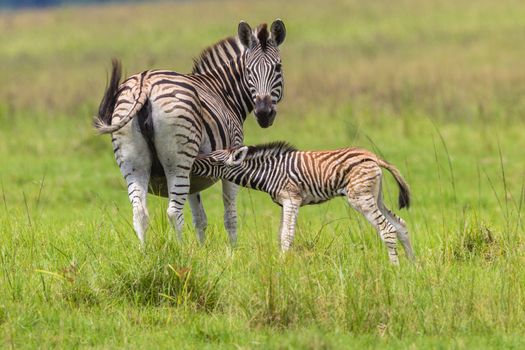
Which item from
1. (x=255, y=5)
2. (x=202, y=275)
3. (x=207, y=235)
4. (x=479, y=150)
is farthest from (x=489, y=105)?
(x=255, y=5)

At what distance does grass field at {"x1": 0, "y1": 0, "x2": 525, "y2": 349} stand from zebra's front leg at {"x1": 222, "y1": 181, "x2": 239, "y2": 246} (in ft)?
0.54

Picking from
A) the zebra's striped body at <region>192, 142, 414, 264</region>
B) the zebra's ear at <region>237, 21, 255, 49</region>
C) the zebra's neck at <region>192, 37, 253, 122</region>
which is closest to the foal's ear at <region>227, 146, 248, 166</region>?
the zebra's striped body at <region>192, 142, 414, 264</region>

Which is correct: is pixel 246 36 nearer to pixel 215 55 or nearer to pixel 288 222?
pixel 215 55

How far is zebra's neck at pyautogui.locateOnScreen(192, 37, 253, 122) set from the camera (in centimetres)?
995

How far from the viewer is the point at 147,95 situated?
8.46 meters

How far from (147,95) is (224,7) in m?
44.5

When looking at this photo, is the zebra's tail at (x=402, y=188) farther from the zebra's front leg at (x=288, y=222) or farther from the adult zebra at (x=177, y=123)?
the adult zebra at (x=177, y=123)

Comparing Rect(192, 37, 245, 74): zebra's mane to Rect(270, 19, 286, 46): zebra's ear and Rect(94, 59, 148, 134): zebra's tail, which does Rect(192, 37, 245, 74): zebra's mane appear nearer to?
Rect(270, 19, 286, 46): zebra's ear

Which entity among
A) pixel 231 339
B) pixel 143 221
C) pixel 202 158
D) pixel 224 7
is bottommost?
pixel 231 339

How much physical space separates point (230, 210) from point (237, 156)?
0.63m

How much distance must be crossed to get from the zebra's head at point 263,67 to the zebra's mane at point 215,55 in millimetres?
211

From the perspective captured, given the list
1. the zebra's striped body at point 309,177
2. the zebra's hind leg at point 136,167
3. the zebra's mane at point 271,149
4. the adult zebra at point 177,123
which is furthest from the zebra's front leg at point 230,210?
the zebra's hind leg at point 136,167

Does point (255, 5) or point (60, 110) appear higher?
point (255, 5)

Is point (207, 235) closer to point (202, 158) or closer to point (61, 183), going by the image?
point (202, 158)
